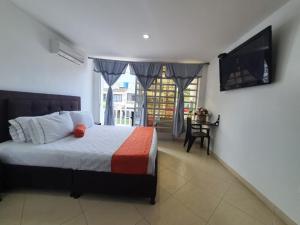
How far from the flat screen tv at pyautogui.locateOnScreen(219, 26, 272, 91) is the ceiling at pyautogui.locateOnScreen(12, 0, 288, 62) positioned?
0.32 meters

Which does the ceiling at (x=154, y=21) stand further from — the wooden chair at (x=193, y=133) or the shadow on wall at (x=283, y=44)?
the wooden chair at (x=193, y=133)

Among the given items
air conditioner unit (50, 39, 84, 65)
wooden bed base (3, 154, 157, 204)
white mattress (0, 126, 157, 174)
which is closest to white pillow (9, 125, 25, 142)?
white mattress (0, 126, 157, 174)

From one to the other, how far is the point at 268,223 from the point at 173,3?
2679 mm

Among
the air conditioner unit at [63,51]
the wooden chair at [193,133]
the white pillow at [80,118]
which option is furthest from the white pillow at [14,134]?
the wooden chair at [193,133]

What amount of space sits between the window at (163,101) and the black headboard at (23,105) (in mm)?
2313

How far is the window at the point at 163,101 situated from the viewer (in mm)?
4586

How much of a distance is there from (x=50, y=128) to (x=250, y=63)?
9.71 ft

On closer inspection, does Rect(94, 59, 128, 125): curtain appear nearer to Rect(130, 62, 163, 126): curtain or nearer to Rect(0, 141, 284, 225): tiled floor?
Rect(130, 62, 163, 126): curtain

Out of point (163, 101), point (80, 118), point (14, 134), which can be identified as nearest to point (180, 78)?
point (163, 101)

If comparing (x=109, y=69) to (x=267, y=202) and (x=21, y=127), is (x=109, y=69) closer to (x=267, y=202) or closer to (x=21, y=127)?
(x=21, y=127)

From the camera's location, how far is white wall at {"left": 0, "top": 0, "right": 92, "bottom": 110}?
6.46 ft

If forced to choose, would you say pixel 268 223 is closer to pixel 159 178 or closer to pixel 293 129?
pixel 293 129

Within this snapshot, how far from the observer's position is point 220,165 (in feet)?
10.1

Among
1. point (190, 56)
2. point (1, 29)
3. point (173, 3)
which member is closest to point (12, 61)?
point (1, 29)
